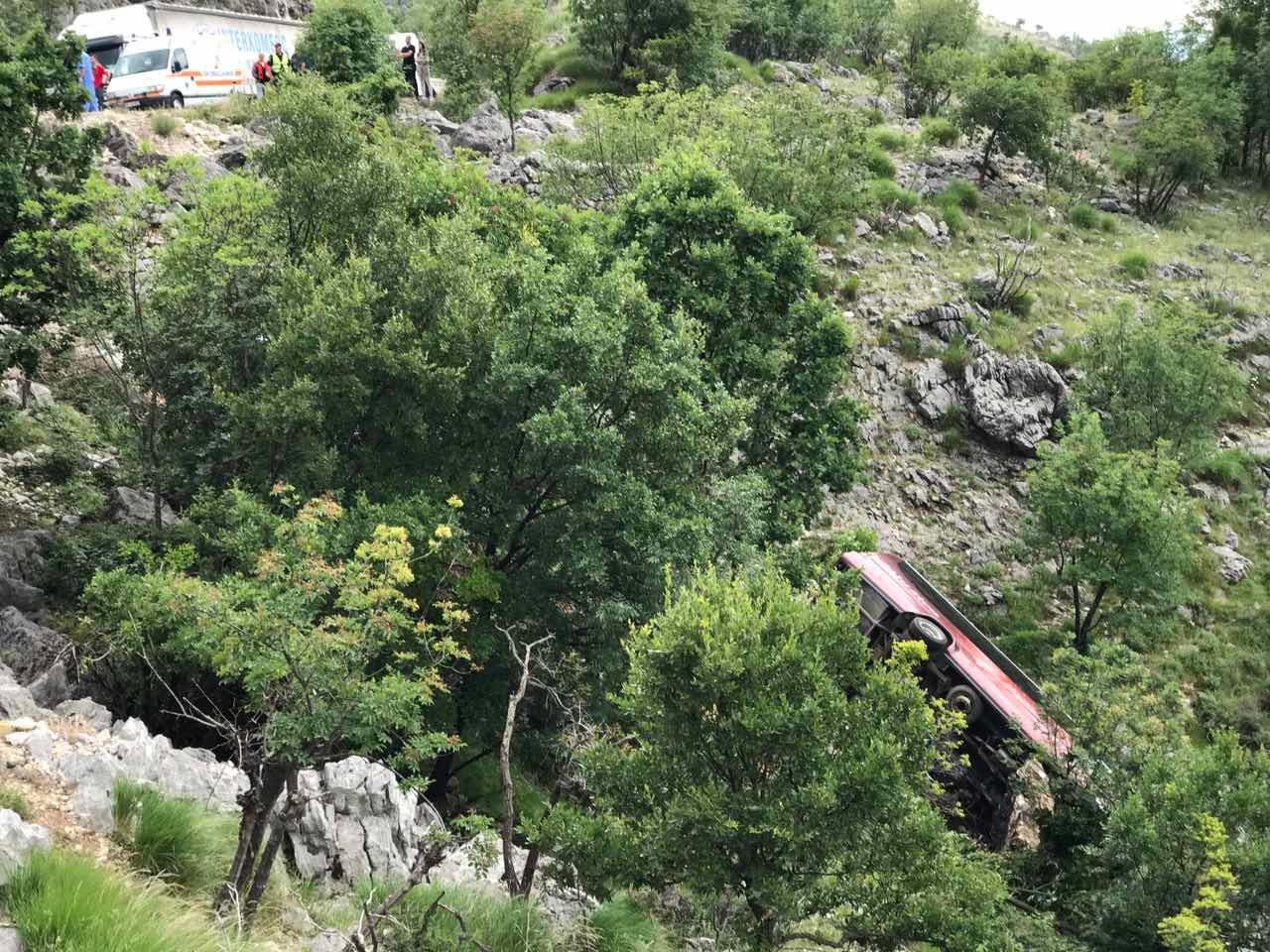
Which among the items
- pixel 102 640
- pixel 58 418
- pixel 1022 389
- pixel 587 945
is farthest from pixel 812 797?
pixel 1022 389

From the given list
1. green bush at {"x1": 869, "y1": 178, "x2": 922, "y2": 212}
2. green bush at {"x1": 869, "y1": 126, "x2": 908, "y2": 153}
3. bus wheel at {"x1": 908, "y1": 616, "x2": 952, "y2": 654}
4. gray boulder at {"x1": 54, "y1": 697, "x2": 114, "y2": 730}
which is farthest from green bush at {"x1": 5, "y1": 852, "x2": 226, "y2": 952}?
green bush at {"x1": 869, "y1": 126, "x2": 908, "y2": 153}

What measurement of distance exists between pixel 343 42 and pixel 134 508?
22.1 m

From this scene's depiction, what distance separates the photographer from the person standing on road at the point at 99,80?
31297 millimetres

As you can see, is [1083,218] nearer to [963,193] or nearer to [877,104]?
[963,193]

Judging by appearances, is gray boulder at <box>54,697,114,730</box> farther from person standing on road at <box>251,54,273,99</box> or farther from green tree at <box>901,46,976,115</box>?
green tree at <box>901,46,976,115</box>

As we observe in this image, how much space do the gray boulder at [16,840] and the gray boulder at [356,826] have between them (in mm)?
2957

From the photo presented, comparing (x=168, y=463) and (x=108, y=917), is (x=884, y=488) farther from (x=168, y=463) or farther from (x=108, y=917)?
(x=108, y=917)

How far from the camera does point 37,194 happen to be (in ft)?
54.3

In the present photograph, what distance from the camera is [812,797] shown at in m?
9.74

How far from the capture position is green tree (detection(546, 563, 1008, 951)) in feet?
32.7

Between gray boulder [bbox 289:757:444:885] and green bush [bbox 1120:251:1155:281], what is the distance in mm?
37678

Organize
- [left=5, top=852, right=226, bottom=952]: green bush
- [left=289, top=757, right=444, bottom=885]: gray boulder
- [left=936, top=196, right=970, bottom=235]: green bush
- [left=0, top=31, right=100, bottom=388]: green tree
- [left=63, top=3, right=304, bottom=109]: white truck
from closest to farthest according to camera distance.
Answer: [left=5, top=852, right=226, bottom=952]: green bush, [left=289, top=757, right=444, bottom=885]: gray boulder, [left=0, top=31, right=100, bottom=388]: green tree, [left=63, top=3, right=304, bottom=109]: white truck, [left=936, top=196, right=970, bottom=235]: green bush

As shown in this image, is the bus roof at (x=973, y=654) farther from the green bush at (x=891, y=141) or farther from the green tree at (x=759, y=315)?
the green bush at (x=891, y=141)

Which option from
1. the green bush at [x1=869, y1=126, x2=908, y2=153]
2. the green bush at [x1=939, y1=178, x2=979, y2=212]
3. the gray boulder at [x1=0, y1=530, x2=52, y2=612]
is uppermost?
the green bush at [x1=869, y1=126, x2=908, y2=153]
